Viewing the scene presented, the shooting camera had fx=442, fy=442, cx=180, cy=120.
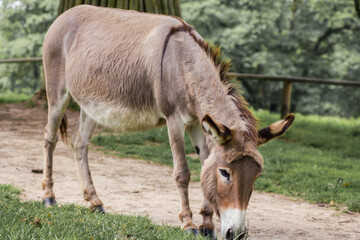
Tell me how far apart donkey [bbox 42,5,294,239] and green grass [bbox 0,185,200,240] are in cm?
43

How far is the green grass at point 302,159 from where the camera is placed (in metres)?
5.96

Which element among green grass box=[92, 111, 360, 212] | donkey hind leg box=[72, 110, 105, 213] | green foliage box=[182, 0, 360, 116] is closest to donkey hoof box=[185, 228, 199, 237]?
donkey hind leg box=[72, 110, 105, 213]

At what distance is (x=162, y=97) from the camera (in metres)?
3.87

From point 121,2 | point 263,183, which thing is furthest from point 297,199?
point 121,2

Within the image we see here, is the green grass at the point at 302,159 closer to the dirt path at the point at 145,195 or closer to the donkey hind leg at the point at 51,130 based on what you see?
the dirt path at the point at 145,195

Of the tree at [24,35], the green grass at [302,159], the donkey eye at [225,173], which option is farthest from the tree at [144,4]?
the tree at [24,35]

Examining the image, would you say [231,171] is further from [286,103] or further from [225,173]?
[286,103]

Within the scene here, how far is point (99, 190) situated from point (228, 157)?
103 inches

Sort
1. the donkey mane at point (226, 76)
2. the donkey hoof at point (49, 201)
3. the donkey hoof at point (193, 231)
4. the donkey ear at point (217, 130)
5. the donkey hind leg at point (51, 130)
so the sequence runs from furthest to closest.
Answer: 1. the donkey hind leg at point (51, 130)
2. the donkey hoof at point (49, 201)
3. the donkey hoof at point (193, 231)
4. the donkey mane at point (226, 76)
5. the donkey ear at point (217, 130)

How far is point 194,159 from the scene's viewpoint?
7559 millimetres

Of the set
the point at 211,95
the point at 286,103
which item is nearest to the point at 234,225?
the point at 211,95

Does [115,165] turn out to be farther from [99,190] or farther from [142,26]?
[142,26]

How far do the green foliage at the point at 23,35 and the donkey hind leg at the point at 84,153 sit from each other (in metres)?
14.9

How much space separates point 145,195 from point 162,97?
1875 mm
